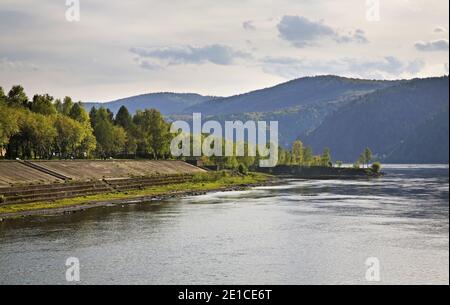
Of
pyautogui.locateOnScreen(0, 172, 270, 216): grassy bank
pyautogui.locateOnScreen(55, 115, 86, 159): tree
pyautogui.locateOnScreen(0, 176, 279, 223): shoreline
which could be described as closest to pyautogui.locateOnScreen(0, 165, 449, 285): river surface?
pyautogui.locateOnScreen(0, 176, 279, 223): shoreline

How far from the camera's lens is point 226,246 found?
2237 inches

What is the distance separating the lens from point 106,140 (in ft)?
564

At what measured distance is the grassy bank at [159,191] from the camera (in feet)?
269

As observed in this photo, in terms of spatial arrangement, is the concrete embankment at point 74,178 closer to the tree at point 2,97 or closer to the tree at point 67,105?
the tree at point 2,97

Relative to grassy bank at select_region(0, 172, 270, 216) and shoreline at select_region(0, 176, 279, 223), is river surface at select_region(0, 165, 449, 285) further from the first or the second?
grassy bank at select_region(0, 172, 270, 216)

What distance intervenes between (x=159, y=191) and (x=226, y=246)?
6825cm

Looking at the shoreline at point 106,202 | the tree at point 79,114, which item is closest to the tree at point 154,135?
the tree at point 79,114

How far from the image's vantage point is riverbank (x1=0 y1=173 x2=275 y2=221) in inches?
3125

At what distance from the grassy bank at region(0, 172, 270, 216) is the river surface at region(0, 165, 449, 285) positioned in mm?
6077

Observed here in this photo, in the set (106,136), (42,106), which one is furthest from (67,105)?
(42,106)

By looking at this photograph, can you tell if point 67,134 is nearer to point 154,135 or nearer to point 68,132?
point 68,132

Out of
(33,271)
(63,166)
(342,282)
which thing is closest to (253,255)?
(342,282)

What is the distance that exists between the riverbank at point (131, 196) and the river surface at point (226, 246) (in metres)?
4.43

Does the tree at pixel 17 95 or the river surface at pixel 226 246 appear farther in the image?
the tree at pixel 17 95
